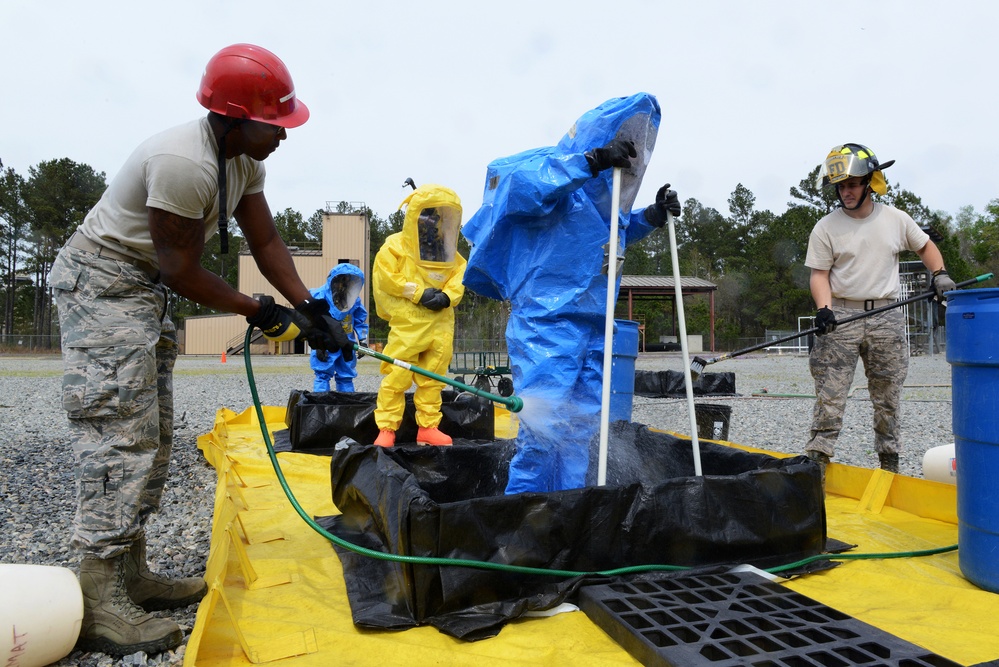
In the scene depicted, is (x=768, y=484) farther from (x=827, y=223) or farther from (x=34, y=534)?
(x=34, y=534)

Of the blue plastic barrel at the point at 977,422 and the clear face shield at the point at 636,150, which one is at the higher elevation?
the clear face shield at the point at 636,150

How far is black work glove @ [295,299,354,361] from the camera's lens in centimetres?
241

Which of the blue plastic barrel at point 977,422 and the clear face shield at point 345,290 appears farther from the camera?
the clear face shield at point 345,290

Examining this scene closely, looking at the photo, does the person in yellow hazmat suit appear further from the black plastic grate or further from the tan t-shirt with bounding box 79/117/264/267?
the black plastic grate

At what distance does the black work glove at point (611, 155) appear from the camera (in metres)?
2.57

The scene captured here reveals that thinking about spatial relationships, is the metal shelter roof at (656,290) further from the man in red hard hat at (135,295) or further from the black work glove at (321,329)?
the man in red hard hat at (135,295)

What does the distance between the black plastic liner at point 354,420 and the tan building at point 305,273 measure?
85.5 ft

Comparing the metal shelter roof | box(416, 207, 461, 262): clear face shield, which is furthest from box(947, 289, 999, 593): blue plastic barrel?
the metal shelter roof

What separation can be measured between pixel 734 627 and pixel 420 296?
3.21 metres

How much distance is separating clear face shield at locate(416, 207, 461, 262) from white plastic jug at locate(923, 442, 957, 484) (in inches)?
129

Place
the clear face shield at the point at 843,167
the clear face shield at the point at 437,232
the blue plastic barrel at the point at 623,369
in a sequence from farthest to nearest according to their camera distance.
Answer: the blue plastic barrel at the point at 623,369
the clear face shield at the point at 437,232
the clear face shield at the point at 843,167

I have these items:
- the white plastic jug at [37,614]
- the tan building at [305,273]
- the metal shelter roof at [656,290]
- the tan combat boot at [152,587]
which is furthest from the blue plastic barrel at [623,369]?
the tan building at [305,273]

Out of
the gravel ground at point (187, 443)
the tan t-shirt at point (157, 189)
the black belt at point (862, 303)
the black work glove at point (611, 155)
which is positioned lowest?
the gravel ground at point (187, 443)

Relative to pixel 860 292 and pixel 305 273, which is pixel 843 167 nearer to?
pixel 860 292
